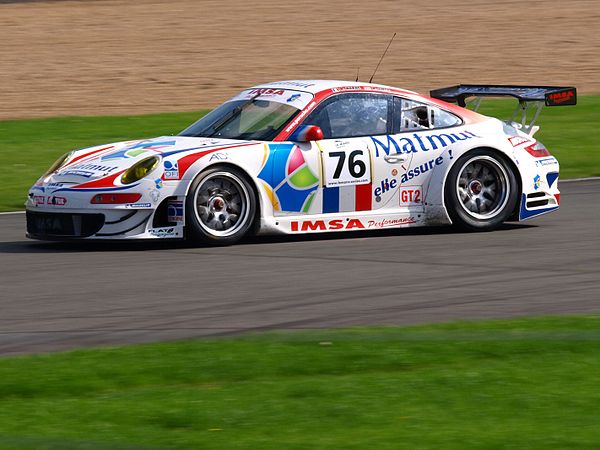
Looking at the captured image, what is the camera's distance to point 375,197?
1141cm

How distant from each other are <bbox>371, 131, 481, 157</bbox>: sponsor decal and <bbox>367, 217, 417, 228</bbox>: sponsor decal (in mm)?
564

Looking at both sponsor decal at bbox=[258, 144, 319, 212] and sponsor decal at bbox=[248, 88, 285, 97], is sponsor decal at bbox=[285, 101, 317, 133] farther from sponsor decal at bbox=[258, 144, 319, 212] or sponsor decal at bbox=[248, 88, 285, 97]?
sponsor decal at bbox=[248, 88, 285, 97]

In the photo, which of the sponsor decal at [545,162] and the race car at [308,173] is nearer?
the race car at [308,173]

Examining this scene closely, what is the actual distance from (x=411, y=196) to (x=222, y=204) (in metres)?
1.71

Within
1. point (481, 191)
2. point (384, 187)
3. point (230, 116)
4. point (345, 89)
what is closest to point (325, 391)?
point (384, 187)

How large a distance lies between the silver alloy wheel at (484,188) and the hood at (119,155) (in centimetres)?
201

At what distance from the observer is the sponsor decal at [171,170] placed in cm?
1064

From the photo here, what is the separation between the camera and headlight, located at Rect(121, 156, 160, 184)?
10648mm

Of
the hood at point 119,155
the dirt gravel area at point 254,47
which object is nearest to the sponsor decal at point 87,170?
the hood at point 119,155

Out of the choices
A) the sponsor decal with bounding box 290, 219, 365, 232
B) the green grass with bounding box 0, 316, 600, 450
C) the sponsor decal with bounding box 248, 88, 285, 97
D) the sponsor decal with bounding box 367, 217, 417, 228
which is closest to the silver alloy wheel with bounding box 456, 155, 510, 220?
the sponsor decal with bounding box 367, 217, 417, 228

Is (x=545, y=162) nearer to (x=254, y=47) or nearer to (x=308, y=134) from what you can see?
(x=308, y=134)

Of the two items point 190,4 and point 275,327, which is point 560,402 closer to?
point 275,327

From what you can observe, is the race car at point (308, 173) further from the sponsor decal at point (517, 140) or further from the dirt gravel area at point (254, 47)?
the dirt gravel area at point (254, 47)

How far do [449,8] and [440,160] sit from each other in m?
22.2
